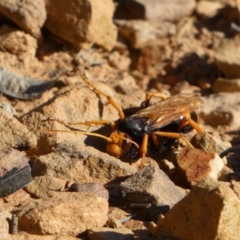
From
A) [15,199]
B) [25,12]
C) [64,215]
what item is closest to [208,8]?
[25,12]

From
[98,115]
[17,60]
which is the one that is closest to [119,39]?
[17,60]

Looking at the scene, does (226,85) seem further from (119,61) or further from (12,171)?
(12,171)

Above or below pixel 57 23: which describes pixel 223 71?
below

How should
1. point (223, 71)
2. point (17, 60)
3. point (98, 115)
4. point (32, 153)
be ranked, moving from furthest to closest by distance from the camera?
point (223, 71), point (17, 60), point (98, 115), point (32, 153)

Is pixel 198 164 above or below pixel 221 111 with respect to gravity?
above

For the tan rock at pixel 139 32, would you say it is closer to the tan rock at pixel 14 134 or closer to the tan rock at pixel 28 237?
the tan rock at pixel 14 134

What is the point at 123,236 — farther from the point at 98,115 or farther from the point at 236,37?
the point at 236,37
